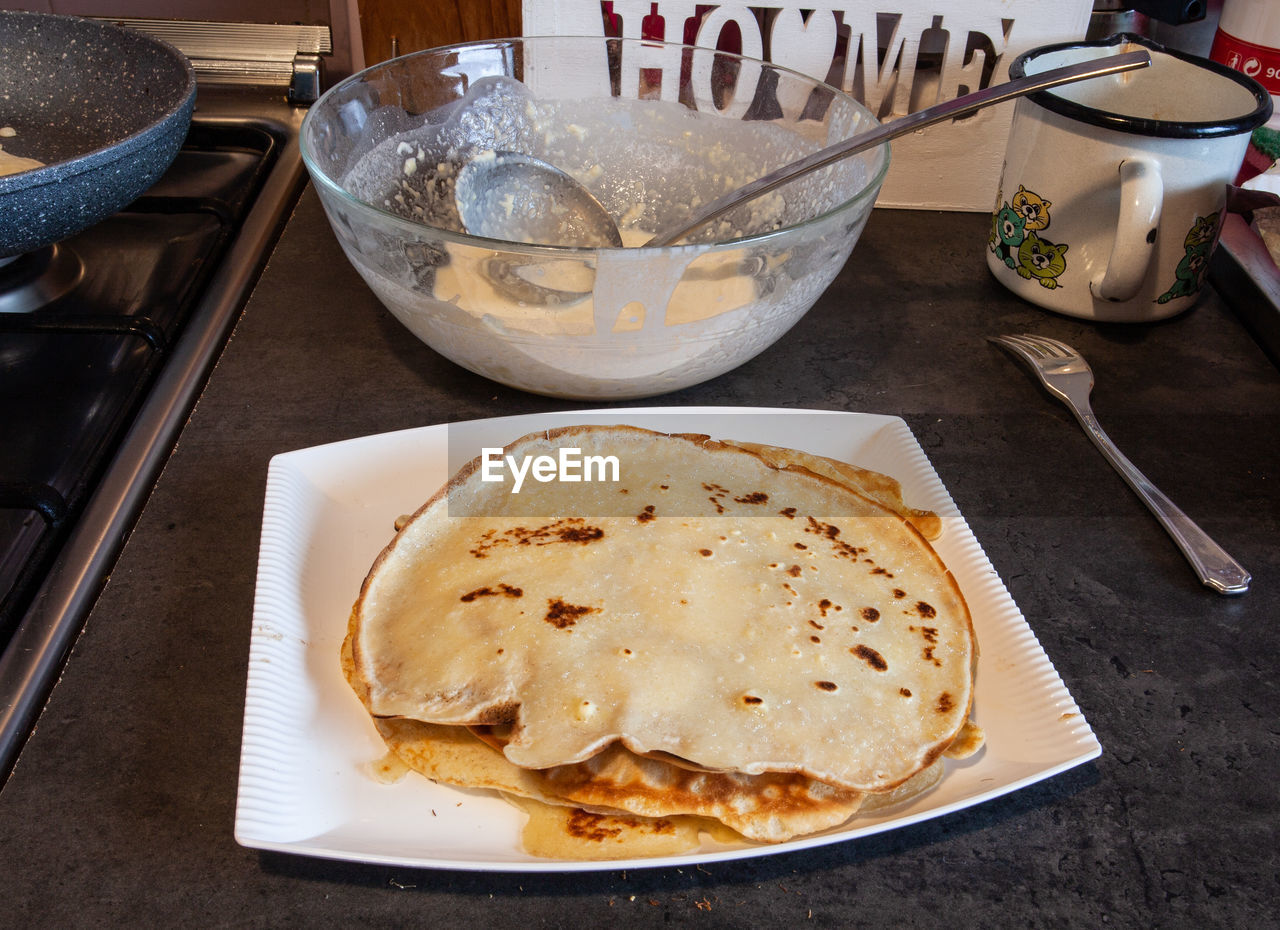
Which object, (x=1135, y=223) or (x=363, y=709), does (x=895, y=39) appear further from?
(x=363, y=709)

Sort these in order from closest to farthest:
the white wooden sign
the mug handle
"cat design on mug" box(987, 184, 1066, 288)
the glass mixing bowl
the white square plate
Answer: the white square plate
the glass mixing bowl
the mug handle
"cat design on mug" box(987, 184, 1066, 288)
the white wooden sign

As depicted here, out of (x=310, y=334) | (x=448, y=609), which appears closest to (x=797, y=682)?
(x=448, y=609)

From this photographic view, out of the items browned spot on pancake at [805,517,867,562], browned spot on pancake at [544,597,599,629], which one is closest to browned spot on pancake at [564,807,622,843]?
browned spot on pancake at [544,597,599,629]

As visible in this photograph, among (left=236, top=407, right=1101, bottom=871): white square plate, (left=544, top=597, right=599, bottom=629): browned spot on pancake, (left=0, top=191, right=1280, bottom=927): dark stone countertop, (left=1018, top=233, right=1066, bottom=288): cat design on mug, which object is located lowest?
(left=0, top=191, right=1280, bottom=927): dark stone countertop

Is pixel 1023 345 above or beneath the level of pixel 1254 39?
beneath

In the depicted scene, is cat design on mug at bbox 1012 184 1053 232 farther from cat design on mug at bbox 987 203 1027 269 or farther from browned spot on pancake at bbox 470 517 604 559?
browned spot on pancake at bbox 470 517 604 559

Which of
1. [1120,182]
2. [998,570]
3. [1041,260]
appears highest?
[1120,182]

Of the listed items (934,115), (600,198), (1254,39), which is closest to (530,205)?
(600,198)
